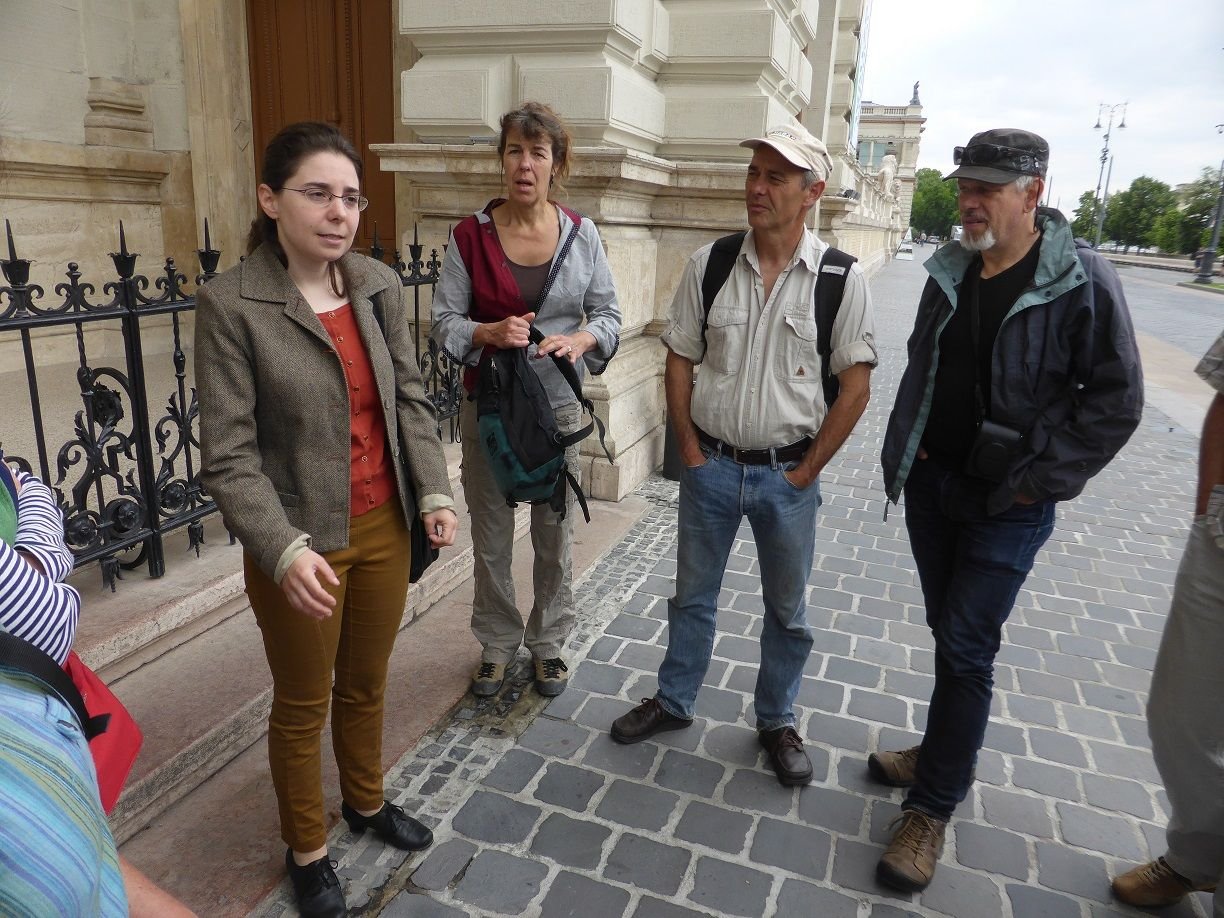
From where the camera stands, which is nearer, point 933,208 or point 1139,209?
point 1139,209

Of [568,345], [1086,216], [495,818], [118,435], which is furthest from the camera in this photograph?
[1086,216]

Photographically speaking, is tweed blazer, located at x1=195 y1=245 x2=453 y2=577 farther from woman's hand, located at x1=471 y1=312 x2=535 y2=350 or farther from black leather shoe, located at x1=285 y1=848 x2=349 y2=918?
black leather shoe, located at x1=285 y1=848 x2=349 y2=918

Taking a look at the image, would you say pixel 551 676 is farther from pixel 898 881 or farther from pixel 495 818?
pixel 898 881

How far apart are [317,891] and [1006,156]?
113 inches

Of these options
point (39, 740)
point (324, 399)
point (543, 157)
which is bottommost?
point (39, 740)

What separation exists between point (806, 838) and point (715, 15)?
18.2 ft

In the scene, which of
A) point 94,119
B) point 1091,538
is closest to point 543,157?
point 1091,538

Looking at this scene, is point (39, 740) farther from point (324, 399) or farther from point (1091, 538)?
point (1091, 538)

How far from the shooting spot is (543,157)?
10.2 ft

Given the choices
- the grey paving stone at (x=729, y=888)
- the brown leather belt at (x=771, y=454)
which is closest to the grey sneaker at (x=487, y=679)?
the grey paving stone at (x=729, y=888)

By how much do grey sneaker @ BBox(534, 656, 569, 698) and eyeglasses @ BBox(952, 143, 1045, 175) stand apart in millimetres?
2459

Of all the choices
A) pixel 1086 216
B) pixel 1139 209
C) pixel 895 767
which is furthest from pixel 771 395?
pixel 1086 216

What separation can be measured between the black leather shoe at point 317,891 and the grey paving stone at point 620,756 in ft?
3.34

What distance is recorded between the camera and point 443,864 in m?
2.60
